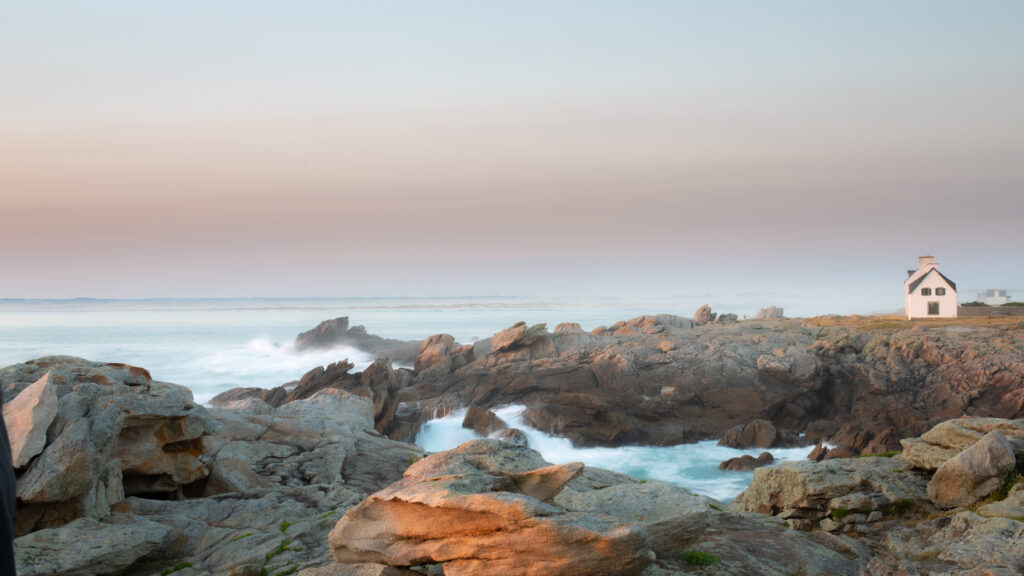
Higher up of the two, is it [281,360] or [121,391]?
[121,391]

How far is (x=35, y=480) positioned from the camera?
1212cm

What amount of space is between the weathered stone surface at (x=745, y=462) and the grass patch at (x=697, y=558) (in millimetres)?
23254

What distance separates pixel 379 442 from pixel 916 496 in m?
16.0

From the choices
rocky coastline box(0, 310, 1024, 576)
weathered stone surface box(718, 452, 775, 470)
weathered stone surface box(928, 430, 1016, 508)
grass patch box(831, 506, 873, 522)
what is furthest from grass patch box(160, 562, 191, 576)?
weathered stone surface box(718, 452, 775, 470)

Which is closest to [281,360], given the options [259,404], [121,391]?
[259,404]

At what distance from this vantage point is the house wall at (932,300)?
2598 inches

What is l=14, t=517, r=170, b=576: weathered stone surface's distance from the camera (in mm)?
10906

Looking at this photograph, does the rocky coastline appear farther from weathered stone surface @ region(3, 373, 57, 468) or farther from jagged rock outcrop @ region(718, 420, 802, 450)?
jagged rock outcrop @ region(718, 420, 802, 450)

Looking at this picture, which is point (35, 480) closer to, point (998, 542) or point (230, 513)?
point (230, 513)

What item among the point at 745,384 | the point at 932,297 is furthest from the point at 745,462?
the point at 932,297

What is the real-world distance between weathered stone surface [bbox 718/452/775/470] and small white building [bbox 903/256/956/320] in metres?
43.8

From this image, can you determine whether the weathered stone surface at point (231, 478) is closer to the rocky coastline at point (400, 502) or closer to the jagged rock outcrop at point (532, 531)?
the rocky coastline at point (400, 502)

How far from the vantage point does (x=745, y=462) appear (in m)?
32.9

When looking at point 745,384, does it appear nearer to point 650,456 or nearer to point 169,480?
point 650,456
